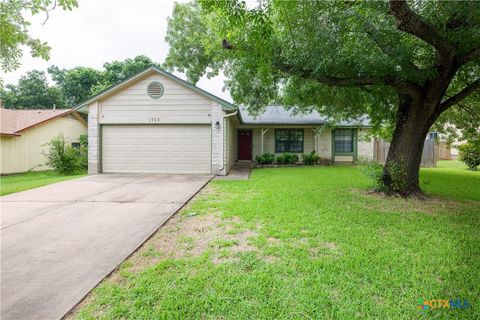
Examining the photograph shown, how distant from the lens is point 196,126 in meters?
11.0

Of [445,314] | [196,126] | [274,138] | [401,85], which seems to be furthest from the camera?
[274,138]

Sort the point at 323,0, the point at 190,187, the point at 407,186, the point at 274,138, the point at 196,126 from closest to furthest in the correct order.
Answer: the point at 323,0
the point at 407,186
the point at 190,187
the point at 196,126
the point at 274,138

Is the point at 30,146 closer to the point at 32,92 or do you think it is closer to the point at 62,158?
the point at 62,158

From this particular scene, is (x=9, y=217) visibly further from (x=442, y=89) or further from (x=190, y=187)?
(x=442, y=89)

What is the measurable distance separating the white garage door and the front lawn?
6067 mm

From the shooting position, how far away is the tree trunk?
6328mm

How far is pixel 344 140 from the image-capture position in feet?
53.7

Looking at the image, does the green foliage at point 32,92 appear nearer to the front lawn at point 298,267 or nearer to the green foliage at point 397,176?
the front lawn at point 298,267

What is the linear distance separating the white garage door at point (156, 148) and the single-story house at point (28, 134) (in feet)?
14.8

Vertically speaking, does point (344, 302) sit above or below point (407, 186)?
below

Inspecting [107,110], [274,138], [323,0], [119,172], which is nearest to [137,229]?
[323,0]

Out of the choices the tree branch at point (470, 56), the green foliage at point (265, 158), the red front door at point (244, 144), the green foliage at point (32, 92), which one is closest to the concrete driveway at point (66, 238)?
the tree branch at point (470, 56)

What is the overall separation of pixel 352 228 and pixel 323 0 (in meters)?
4.17

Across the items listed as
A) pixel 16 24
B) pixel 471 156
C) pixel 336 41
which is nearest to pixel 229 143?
pixel 336 41
